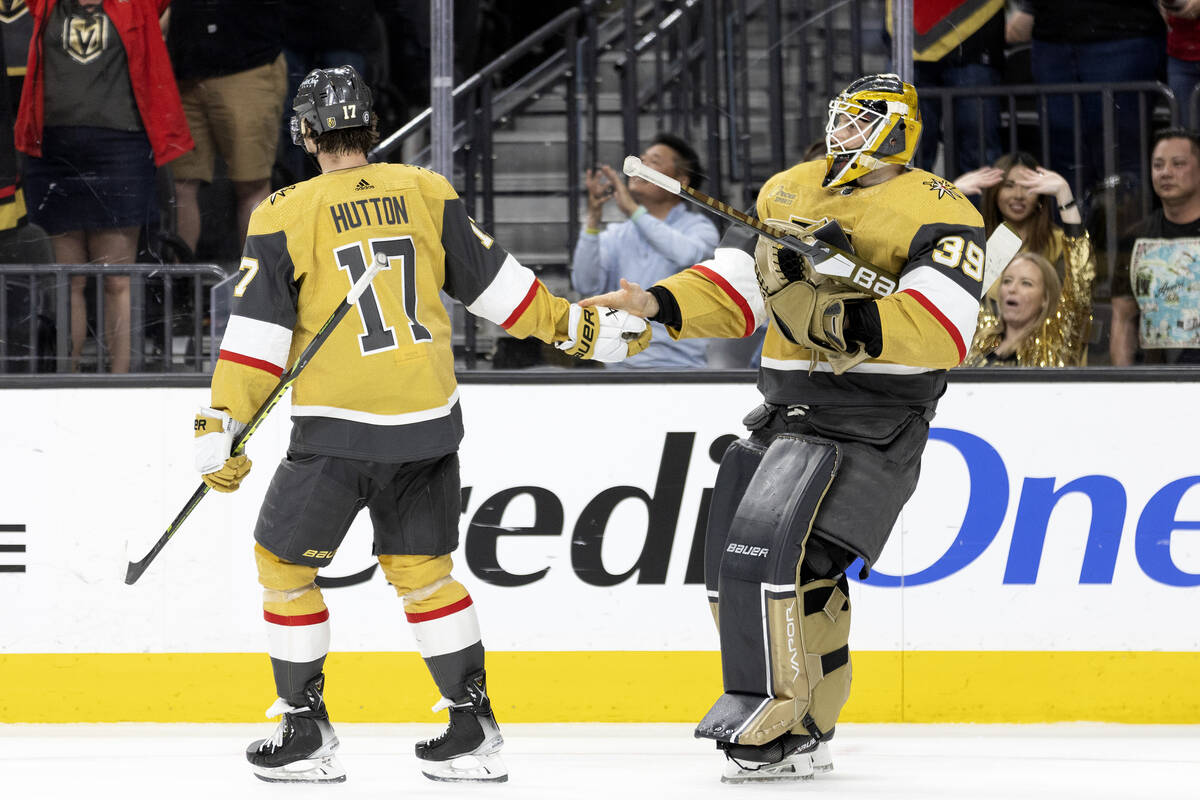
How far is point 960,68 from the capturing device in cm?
426

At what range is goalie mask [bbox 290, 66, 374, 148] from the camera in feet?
10.3

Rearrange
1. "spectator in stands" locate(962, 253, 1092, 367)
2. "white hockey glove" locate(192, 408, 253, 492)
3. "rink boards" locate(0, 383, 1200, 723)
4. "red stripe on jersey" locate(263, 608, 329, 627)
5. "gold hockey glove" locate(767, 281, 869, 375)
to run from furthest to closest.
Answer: "spectator in stands" locate(962, 253, 1092, 367), "rink boards" locate(0, 383, 1200, 723), "red stripe on jersey" locate(263, 608, 329, 627), "white hockey glove" locate(192, 408, 253, 492), "gold hockey glove" locate(767, 281, 869, 375)

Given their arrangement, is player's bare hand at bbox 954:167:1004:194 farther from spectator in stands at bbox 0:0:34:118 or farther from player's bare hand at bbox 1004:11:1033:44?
spectator in stands at bbox 0:0:34:118

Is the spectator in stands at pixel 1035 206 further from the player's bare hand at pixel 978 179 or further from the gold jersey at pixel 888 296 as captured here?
the gold jersey at pixel 888 296

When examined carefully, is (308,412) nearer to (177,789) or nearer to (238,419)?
(238,419)

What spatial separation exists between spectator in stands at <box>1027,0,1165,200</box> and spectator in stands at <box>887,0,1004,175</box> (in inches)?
4.9

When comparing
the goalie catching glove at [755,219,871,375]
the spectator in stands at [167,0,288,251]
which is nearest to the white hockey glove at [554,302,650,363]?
the goalie catching glove at [755,219,871,375]

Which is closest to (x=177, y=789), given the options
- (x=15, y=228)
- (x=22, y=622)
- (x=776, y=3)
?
(x=22, y=622)

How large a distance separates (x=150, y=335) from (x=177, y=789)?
139 centimetres

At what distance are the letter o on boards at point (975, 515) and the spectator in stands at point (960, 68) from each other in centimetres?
78

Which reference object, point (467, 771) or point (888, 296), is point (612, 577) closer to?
point (467, 771)

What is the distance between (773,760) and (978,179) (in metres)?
1.81

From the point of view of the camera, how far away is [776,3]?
4.32 metres

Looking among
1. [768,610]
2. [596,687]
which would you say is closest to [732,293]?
[768,610]
